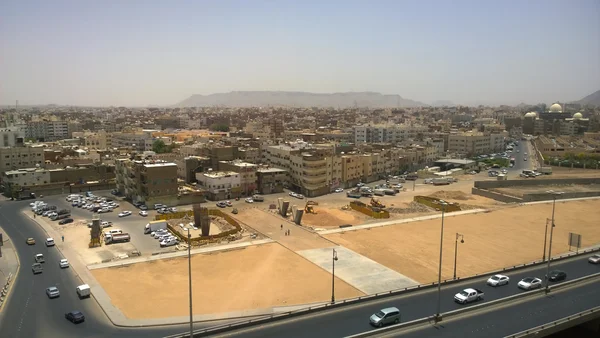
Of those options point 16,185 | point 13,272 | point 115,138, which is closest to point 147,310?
point 13,272

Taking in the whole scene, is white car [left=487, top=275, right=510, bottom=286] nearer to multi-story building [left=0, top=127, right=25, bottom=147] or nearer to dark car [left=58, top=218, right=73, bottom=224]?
dark car [left=58, top=218, right=73, bottom=224]

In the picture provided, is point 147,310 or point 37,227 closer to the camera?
point 147,310

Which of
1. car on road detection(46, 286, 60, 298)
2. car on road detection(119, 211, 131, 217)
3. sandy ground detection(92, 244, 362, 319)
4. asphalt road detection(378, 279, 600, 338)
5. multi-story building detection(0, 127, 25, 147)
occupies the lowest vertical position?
car on road detection(119, 211, 131, 217)

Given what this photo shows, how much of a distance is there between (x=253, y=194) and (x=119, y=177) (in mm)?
13067

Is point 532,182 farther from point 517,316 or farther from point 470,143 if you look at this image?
point 517,316

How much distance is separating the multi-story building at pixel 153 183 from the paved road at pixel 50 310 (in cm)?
1353

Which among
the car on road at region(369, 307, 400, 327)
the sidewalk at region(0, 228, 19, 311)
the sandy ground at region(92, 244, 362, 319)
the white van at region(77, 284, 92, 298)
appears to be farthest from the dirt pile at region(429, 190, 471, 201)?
the sidewalk at region(0, 228, 19, 311)

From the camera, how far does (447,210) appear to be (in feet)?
134

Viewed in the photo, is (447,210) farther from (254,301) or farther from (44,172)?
(44,172)

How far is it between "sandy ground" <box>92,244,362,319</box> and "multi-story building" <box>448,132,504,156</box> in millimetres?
61267

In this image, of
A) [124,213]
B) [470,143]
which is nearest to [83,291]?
[124,213]

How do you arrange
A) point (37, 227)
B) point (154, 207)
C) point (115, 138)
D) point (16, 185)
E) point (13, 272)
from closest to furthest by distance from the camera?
point (13, 272), point (37, 227), point (154, 207), point (16, 185), point (115, 138)

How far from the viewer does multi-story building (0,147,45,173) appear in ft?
166

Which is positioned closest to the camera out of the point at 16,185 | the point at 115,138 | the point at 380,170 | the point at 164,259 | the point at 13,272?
the point at 13,272
